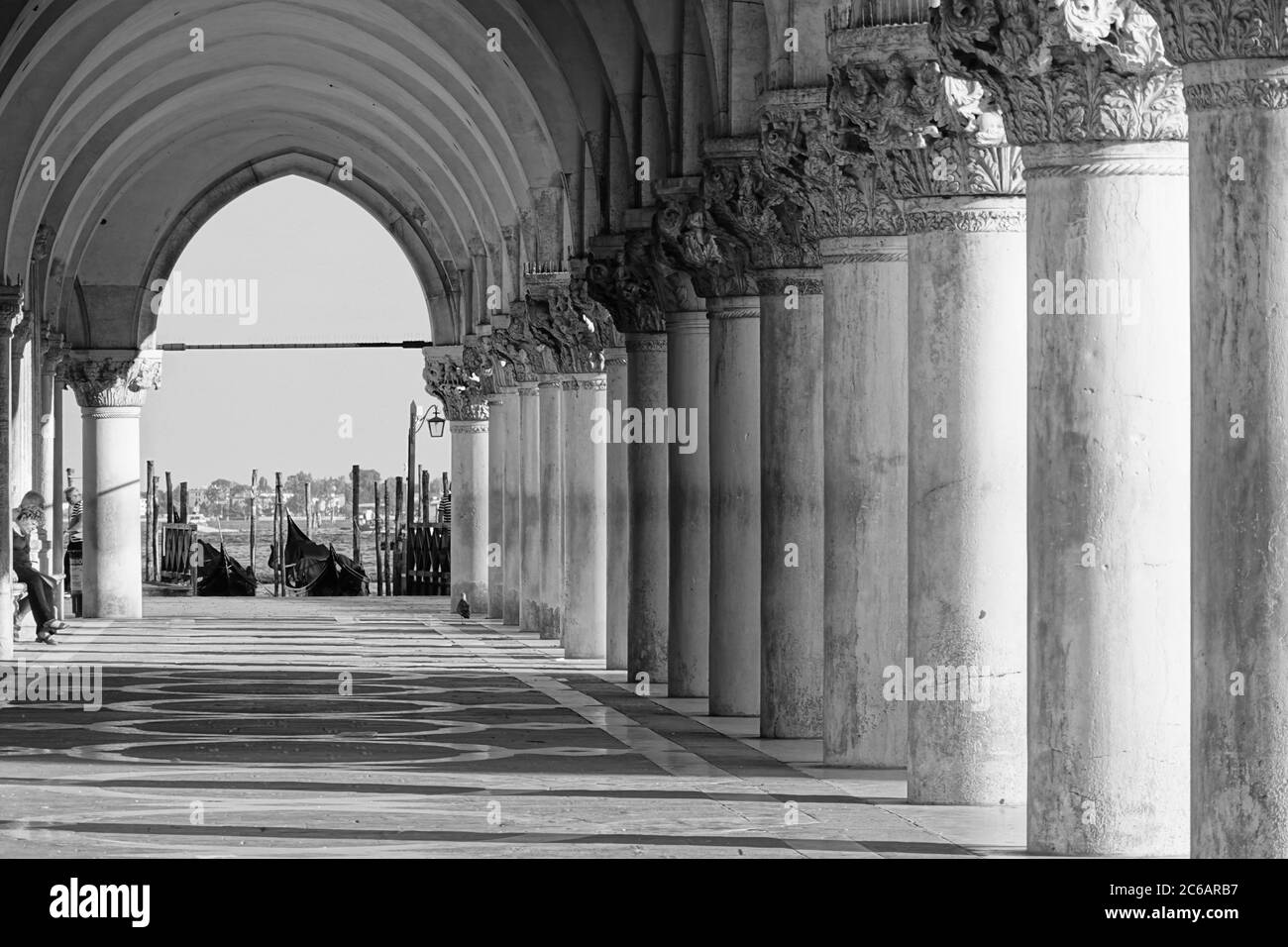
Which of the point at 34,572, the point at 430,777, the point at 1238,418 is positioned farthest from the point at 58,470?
the point at 1238,418

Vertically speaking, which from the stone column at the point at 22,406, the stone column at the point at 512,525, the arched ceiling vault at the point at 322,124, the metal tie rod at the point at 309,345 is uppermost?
the arched ceiling vault at the point at 322,124

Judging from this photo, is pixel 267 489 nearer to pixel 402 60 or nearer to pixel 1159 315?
pixel 402 60

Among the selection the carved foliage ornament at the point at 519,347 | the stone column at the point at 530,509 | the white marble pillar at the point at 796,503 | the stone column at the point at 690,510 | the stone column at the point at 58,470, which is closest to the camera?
the white marble pillar at the point at 796,503

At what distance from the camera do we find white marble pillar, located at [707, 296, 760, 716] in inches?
708

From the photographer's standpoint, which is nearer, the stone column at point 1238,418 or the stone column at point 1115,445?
the stone column at point 1238,418

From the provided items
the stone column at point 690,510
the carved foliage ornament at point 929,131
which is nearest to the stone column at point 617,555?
the stone column at point 690,510

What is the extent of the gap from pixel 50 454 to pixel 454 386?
6.69 meters

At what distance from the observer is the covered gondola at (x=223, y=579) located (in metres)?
51.2

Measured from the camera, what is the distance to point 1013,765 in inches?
497

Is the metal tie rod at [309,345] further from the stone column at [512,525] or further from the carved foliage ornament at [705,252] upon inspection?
the carved foliage ornament at [705,252]

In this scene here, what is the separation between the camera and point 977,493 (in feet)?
41.3

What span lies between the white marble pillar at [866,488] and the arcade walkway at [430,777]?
49cm

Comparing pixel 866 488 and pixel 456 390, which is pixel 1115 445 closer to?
pixel 866 488
